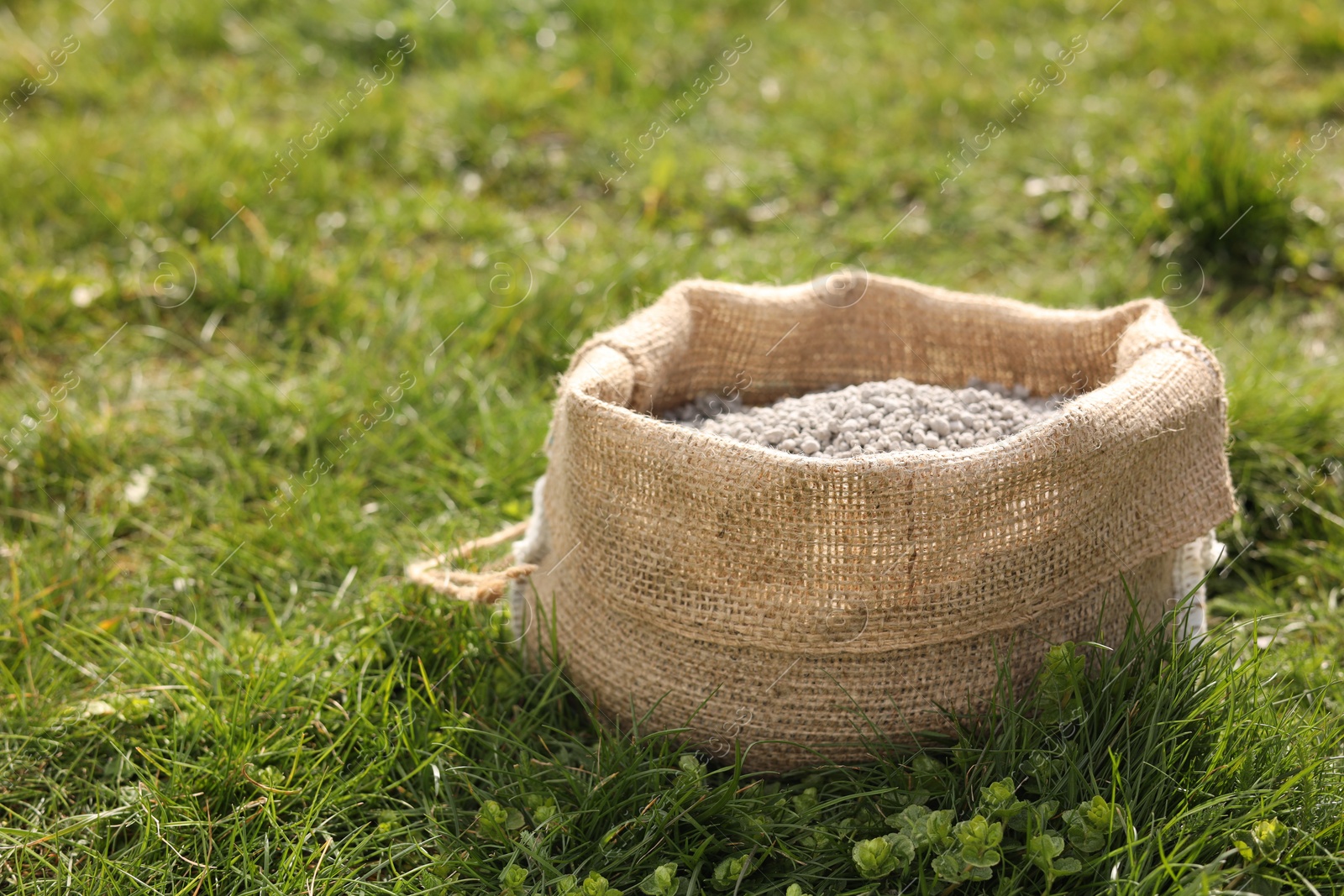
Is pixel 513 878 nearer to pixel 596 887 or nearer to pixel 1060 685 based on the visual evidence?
pixel 596 887

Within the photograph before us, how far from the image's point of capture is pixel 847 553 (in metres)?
1.96

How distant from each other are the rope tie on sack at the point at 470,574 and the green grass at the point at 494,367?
89mm

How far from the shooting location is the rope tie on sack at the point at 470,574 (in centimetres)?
236

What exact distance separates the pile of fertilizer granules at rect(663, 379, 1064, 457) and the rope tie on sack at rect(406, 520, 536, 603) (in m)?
0.50

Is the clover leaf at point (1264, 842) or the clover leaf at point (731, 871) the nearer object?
the clover leaf at point (1264, 842)

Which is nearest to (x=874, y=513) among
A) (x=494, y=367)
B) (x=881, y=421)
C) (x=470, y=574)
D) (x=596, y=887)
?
(x=881, y=421)

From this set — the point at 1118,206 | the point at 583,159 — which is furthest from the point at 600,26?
the point at 1118,206

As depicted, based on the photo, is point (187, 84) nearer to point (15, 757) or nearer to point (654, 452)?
point (15, 757)

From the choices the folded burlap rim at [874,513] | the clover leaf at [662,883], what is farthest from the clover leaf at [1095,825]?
the clover leaf at [662,883]

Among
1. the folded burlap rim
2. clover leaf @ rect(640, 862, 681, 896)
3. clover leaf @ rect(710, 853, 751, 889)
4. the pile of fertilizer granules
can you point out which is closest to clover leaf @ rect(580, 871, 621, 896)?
clover leaf @ rect(640, 862, 681, 896)

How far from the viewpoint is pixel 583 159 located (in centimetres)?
454

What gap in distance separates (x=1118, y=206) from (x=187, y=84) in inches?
163

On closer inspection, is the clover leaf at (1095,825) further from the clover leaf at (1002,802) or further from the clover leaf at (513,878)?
the clover leaf at (513,878)

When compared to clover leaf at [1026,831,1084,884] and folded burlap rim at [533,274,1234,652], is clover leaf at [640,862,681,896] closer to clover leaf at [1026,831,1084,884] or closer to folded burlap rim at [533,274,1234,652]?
folded burlap rim at [533,274,1234,652]
